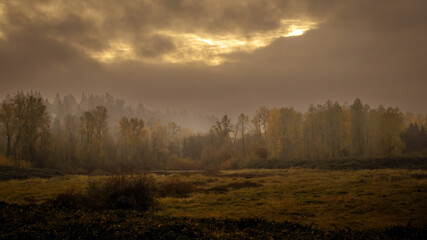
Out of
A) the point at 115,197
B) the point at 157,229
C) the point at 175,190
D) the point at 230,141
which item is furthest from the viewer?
the point at 230,141

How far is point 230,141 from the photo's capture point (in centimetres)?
10750

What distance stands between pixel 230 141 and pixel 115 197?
8643 cm

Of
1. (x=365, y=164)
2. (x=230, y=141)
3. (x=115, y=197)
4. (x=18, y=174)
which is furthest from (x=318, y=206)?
(x=230, y=141)

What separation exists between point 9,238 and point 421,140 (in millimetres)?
100904

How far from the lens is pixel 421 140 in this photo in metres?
81.5

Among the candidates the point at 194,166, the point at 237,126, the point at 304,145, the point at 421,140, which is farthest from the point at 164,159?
the point at 421,140

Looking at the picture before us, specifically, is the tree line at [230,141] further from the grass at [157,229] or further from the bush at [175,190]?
the grass at [157,229]

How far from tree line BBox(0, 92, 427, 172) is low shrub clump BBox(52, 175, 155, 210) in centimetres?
4177

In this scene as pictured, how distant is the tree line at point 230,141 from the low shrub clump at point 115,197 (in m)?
41.8

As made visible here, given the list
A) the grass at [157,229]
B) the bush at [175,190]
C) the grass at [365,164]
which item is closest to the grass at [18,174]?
the bush at [175,190]

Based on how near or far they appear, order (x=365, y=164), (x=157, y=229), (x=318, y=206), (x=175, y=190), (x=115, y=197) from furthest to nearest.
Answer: (x=365, y=164) → (x=175, y=190) → (x=115, y=197) → (x=318, y=206) → (x=157, y=229)

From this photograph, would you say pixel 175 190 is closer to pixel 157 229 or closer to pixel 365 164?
pixel 157 229

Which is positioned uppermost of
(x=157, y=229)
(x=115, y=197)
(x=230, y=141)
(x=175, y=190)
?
(x=230, y=141)

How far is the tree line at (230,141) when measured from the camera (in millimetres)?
68188
